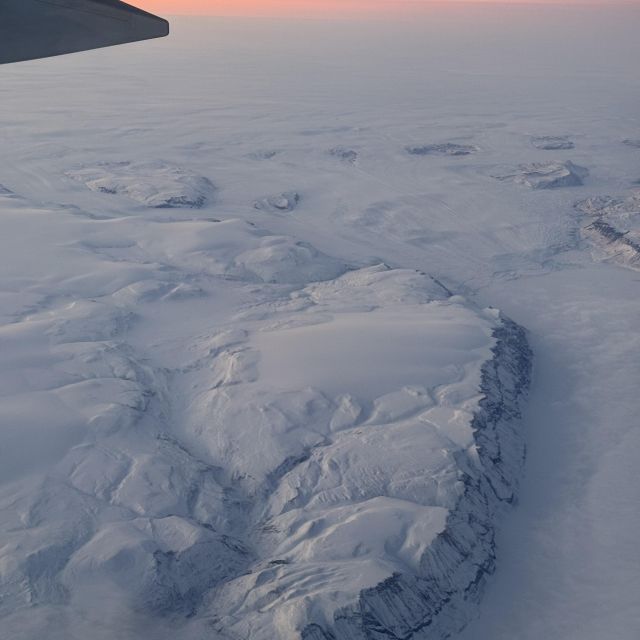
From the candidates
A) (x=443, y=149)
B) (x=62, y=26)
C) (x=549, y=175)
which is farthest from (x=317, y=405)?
(x=443, y=149)

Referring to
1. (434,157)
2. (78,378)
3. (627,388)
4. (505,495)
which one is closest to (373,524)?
(505,495)


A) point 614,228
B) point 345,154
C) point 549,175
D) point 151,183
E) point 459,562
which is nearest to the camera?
point 459,562

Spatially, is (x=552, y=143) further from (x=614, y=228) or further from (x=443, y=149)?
(x=614, y=228)

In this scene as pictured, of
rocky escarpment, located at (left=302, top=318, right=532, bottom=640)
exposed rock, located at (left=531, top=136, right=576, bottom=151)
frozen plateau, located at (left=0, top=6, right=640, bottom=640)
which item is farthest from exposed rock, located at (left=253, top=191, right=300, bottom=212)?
exposed rock, located at (left=531, top=136, right=576, bottom=151)

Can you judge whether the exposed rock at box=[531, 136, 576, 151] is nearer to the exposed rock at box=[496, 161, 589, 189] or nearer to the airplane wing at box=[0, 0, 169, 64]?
the exposed rock at box=[496, 161, 589, 189]

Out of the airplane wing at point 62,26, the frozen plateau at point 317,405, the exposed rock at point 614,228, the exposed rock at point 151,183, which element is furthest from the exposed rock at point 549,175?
the airplane wing at point 62,26

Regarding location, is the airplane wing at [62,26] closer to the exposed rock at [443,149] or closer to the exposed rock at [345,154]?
the exposed rock at [345,154]

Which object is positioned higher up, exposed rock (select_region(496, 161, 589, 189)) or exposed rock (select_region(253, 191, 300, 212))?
exposed rock (select_region(496, 161, 589, 189))
